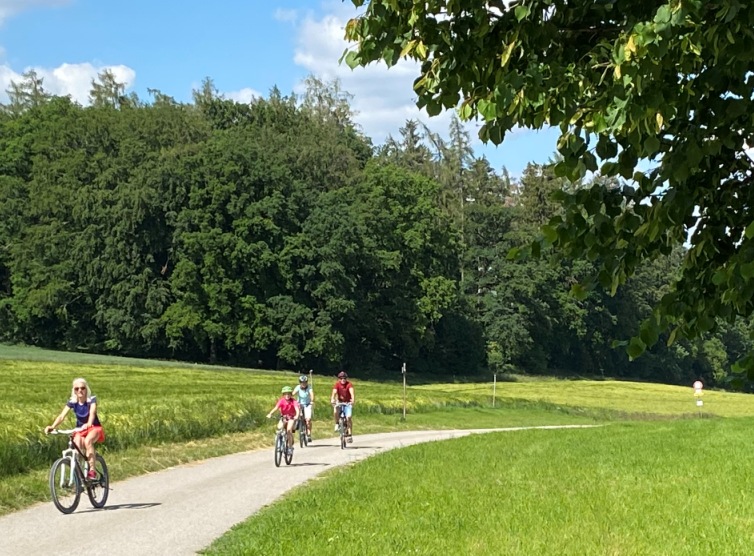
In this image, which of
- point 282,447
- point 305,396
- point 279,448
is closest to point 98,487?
point 279,448

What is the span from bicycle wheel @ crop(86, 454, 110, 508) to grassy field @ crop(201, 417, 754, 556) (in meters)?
2.44

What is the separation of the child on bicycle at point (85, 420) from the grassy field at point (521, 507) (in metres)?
2.68

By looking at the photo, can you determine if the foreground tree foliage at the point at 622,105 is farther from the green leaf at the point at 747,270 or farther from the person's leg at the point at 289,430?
the person's leg at the point at 289,430

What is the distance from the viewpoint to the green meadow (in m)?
10.2

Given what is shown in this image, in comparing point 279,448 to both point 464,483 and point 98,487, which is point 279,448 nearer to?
point 464,483


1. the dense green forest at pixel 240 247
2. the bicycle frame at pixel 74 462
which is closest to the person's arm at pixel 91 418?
the bicycle frame at pixel 74 462

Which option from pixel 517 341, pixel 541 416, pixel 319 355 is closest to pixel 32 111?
pixel 319 355

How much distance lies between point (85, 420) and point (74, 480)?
90 cm

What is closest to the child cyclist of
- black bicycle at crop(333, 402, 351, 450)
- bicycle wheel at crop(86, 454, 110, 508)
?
black bicycle at crop(333, 402, 351, 450)

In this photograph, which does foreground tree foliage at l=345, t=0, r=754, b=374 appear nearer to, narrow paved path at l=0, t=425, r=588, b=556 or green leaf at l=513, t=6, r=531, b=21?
green leaf at l=513, t=6, r=531, b=21

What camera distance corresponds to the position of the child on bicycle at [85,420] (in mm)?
13078

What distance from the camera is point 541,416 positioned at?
1933 inches

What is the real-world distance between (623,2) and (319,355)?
6684 centimetres

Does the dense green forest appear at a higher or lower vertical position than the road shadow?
higher
